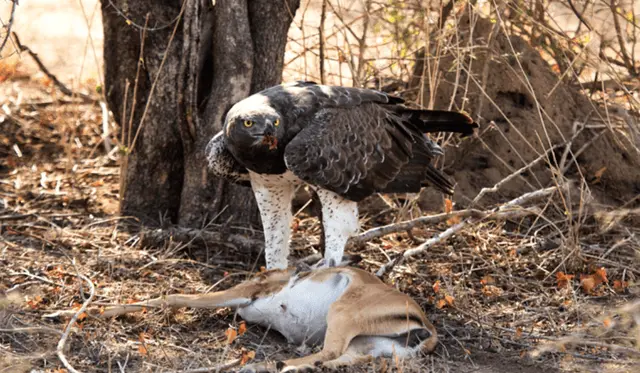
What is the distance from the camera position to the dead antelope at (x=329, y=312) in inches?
167

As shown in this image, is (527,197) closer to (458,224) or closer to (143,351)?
(458,224)

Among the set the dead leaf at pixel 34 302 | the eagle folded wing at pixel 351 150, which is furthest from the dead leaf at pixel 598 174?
the dead leaf at pixel 34 302

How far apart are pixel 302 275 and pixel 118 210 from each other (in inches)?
96.3

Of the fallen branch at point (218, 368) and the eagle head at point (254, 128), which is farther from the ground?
the eagle head at point (254, 128)

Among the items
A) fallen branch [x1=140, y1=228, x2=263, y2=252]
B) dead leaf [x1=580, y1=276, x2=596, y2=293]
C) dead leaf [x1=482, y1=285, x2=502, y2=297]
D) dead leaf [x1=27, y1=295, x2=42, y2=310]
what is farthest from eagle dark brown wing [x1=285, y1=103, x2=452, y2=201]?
dead leaf [x1=27, y1=295, x2=42, y2=310]

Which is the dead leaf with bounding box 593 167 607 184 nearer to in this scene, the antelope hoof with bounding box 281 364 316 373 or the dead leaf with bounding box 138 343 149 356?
the antelope hoof with bounding box 281 364 316 373

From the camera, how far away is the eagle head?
4711 millimetres

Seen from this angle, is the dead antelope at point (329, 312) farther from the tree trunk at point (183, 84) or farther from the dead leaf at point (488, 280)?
the tree trunk at point (183, 84)

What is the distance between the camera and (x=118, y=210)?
6.79m

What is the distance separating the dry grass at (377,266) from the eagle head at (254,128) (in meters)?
1.04

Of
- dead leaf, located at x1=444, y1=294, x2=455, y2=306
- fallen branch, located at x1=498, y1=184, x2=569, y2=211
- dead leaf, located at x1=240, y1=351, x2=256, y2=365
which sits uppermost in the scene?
fallen branch, located at x1=498, y1=184, x2=569, y2=211

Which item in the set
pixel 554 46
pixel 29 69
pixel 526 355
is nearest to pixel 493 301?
pixel 526 355

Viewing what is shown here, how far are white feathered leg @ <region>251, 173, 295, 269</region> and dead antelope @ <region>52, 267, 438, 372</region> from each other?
682 millimetres

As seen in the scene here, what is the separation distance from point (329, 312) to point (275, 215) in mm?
1288
